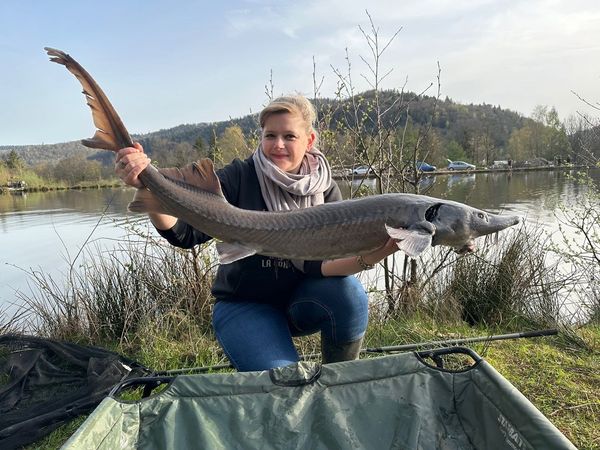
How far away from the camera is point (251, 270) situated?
272 cm

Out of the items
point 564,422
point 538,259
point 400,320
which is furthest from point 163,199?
point 538,259

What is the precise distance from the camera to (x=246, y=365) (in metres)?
2.59

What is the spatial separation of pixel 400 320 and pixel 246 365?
8.72 feet

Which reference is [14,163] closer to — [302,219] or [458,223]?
[302,219]

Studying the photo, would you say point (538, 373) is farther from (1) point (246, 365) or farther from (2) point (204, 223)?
(2) point (204, 223)

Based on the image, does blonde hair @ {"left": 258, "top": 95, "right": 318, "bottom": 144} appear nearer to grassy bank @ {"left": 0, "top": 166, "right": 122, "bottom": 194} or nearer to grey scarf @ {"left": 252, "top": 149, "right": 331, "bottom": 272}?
grey scarf @ {"left": 252, "top": 149, "right": 331, "bottom": 272}

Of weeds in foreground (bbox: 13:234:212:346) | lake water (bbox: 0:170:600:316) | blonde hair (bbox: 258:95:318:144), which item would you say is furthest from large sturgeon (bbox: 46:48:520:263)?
lake water (bbox: 0:170:600:316)

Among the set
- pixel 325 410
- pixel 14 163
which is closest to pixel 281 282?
pixel 325 410

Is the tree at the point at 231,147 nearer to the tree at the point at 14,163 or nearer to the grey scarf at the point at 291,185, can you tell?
the grey scarf at the point at 291,185

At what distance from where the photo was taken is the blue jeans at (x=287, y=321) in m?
2.59

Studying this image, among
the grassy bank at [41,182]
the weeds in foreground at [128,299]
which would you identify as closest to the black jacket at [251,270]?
the weeds in foreground at [128,299]

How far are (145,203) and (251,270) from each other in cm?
77

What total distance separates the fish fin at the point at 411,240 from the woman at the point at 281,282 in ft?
1.63

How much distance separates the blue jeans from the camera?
2.59m
